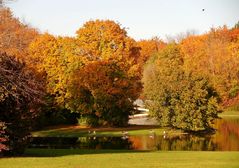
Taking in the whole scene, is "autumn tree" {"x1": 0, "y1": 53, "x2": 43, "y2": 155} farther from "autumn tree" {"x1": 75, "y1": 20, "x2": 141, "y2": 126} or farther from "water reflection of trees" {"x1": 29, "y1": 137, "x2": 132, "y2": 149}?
"autumn tree" {"x1": 75, "y1": 20, "x2": 141, "y2": 126}

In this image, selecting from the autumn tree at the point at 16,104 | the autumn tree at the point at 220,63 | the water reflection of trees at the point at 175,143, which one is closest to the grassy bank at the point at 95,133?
the water reflection of trees at the point at 175,143

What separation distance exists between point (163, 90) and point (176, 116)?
288 cm

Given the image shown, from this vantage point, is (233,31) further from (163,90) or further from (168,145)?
(168,145)

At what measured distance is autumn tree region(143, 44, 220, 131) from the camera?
131ft

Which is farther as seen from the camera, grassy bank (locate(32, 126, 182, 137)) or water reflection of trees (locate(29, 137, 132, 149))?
grassy bank (locate(32, 126, 182, 137))

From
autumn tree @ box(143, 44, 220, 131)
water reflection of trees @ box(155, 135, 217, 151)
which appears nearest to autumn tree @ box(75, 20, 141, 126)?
autumn tree @ box(143, 44, 220, 131)

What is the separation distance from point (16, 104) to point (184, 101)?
21.9 meters

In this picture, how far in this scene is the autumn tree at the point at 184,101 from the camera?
40062 mm

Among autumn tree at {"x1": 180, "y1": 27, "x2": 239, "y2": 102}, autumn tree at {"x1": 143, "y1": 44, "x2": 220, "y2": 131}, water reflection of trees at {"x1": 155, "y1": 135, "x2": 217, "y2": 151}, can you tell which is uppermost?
autumn tree at {"x1": 180, "y1": 27, "x2": 239, "y2": 102}

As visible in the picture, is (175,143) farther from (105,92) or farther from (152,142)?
(105,92)

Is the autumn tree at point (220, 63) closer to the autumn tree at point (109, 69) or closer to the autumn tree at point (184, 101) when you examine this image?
the autumn tree at point (109, 69)

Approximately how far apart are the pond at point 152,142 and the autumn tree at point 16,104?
379 inches

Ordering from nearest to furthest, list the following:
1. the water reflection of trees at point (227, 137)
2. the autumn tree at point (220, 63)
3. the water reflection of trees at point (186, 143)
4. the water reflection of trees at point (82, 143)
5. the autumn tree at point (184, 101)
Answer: the water reflection of trees at point (186, 143)
the water reflection of trees at point (227, 137)
the water reflection of trees at point (82, 143)
the autumn tree at point (184, 101)
the autumn tree at point (220, 63)

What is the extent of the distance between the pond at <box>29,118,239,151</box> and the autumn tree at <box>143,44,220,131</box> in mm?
1394
